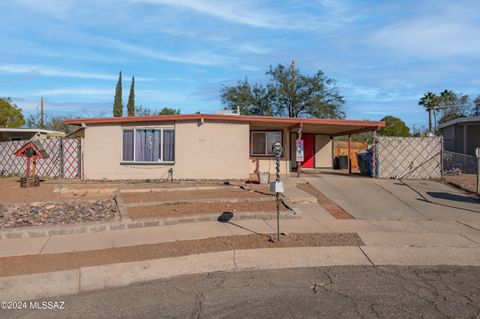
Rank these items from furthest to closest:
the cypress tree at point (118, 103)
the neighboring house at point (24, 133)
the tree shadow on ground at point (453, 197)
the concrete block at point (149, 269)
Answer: the cypress tree at point (118, 103) → the neighboring house at point (24, 133) → the tree shadow on ground at point (453, 197) → the concrete block at point (149, 269)

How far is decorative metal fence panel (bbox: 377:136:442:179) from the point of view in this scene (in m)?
18.5

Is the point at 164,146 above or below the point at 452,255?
above

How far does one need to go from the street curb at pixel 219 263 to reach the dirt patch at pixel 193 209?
129 inches


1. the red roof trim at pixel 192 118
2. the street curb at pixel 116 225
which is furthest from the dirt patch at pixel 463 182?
the street curb at pixel 116 225

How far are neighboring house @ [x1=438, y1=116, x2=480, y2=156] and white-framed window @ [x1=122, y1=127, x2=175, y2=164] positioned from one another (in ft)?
56.1

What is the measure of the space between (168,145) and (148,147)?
824mm

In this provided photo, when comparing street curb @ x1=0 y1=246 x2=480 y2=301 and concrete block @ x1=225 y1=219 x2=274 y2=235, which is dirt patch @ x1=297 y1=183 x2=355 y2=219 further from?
street curb @ x1=0 y1=246 x2=480 y2=301

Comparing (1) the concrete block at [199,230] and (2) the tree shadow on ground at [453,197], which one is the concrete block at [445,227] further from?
(1) the concrete block at [199,230]

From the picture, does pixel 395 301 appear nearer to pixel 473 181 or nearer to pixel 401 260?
pixel 401 260

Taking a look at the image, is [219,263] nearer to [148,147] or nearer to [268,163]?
[148,147]

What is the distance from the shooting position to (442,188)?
16.0 metres

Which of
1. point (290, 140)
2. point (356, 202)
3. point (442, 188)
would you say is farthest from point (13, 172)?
point (442, 188)

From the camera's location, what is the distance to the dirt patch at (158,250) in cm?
671

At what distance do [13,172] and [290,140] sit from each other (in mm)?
14961
